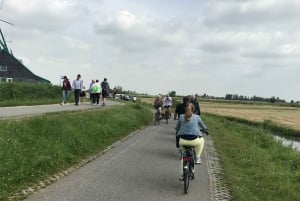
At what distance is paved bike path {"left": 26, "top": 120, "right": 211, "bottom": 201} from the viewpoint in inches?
357

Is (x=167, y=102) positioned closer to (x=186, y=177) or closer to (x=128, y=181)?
(x=128, y=181)

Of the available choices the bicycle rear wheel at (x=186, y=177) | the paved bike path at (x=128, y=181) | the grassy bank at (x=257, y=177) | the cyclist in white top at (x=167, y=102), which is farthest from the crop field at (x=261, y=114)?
the bicycle rear wheel at (x=186, y=177)

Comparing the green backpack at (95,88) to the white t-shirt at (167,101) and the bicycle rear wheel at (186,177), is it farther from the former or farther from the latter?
the bicycle rear wheel at (186,177)

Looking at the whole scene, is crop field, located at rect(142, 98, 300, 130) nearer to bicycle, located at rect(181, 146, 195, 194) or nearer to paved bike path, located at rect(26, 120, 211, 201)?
paved bike path, located at rect(26, 120, 211, 201)

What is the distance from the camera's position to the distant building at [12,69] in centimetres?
6153

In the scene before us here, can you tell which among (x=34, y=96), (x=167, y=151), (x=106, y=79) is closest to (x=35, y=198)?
(x=167, y=151)

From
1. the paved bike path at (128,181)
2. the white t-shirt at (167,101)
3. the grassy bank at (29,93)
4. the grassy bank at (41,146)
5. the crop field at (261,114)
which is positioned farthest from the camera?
the crop field at (261,114)

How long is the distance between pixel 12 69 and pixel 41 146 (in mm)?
53096

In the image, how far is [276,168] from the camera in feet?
50.8

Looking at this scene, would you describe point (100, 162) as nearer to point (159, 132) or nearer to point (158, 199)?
point (158, 199)

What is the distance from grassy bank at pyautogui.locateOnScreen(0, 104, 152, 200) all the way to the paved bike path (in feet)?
2.00

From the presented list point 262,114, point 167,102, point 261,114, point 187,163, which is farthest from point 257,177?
point 262,114

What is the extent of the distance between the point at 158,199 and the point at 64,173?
9.88 feet

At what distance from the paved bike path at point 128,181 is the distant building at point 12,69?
4850 centimetres
